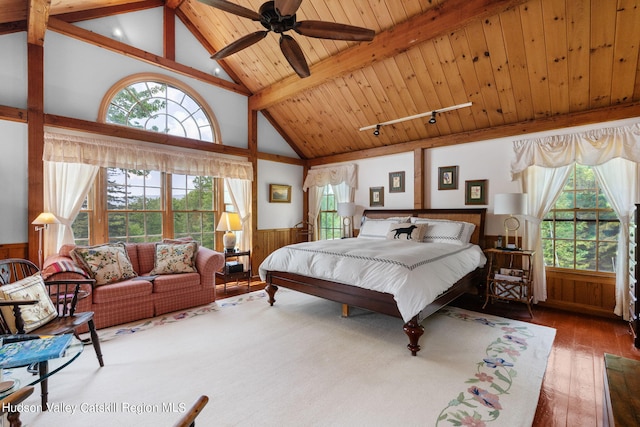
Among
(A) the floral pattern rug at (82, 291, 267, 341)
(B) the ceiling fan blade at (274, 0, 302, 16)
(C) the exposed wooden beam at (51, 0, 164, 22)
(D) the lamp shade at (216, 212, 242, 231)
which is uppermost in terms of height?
(C) the exposed wooden beam at (51, 0, 164, 22)

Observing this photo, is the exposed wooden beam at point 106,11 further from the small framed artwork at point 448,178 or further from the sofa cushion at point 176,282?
the small framed artwork at point 448,178

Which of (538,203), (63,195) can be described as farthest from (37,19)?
(538,203)

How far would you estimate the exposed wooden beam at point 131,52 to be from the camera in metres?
3.57

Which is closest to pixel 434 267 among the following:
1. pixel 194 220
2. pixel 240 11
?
pixel 240 11

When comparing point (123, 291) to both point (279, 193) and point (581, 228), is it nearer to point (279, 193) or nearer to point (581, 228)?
point (279, 193)

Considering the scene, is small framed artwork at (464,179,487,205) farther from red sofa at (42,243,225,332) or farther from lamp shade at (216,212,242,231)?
red sofa at (42,243,225,332)

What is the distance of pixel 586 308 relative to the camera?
11.7 feet

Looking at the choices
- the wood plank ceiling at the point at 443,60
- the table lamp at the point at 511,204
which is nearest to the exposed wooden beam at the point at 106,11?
the wood plank ceiling at the point at 443,60

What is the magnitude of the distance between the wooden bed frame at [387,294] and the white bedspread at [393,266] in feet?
0.26

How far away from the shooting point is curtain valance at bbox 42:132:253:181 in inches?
138

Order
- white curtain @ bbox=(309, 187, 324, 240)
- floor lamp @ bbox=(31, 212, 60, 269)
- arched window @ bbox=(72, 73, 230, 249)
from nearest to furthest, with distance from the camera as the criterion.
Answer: floor lamp @ bbox=(31, 212, 60, 269)
arched window @ bbox=(72, 73, 230, 249)
white curtain @ bbox=(309, 187, 324, 240)

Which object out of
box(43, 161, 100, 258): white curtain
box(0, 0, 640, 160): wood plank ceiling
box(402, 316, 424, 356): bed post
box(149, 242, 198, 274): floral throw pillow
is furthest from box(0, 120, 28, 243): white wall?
box(402, 316, 424, 356): bed post

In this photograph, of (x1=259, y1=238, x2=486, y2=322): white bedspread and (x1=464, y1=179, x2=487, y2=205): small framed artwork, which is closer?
(x1=259, y1=238, x2=486, y2=322): white bedspread

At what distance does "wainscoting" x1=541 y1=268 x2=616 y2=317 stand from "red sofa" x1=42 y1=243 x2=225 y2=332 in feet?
14.2
